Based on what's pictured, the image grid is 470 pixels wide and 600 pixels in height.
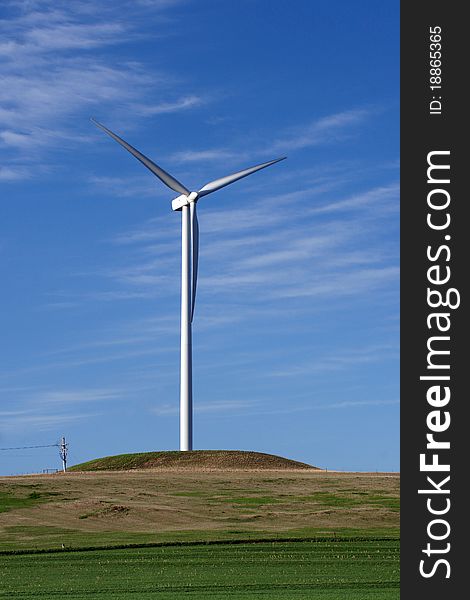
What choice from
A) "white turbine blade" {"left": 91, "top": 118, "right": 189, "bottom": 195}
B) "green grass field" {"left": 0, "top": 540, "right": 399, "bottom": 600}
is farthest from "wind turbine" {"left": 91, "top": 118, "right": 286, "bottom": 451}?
"green grass field" {"left": 0, "top": 540, "right": 399, "bottom": 600}

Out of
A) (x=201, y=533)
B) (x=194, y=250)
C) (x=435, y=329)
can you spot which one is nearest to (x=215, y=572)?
(x=201, y=533)

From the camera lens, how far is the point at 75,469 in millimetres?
83000

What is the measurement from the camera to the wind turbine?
232 ft

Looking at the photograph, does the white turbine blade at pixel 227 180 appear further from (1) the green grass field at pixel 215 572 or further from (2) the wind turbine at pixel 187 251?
(1) the green grass field at pixel 215 572

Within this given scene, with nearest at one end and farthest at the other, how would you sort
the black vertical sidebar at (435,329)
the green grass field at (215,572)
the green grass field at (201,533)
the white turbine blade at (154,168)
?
the black vertical sidebar at (435,329) → the green grass field at (215,572) → the green grass field at (201,533) → the white turbine blade at (154,168)

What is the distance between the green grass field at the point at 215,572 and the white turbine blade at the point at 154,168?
121 ft

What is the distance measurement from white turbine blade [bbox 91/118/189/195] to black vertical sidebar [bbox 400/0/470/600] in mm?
57504

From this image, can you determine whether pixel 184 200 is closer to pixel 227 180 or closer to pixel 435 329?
pixel 227 180

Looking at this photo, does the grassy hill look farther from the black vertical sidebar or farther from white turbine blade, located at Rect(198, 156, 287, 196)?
the black vertical sidebar

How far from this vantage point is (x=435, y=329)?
1234cm

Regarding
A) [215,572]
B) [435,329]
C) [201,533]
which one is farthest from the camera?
[201,533]

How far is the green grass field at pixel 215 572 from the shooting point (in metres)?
25.6

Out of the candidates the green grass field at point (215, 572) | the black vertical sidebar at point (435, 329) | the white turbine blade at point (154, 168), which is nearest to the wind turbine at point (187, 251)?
the white turbine blade at point (154, 168)

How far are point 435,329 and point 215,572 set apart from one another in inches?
788
